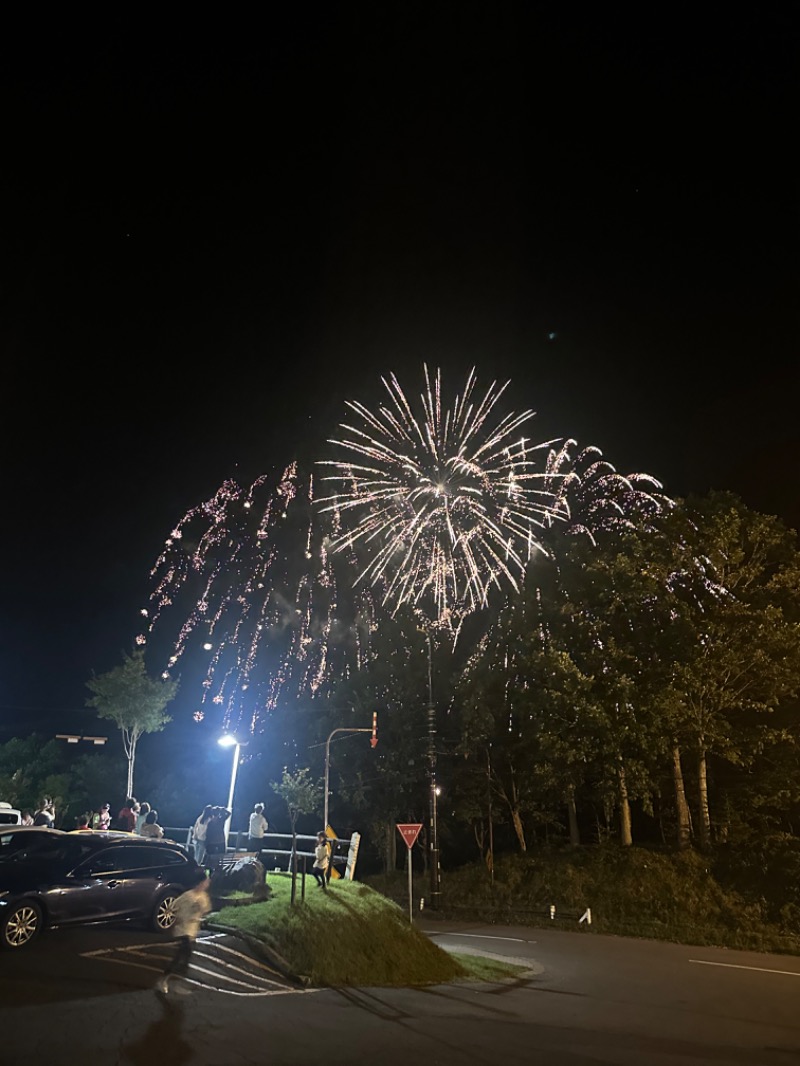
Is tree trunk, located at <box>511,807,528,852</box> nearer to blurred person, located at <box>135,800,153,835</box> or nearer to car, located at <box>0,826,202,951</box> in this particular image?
blurred person, located at <box>135,800,153,835</box>

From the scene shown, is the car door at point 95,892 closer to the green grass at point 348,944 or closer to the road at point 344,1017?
the road at point 344,1017

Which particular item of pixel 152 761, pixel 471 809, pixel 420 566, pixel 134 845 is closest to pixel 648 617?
pixel 420 566

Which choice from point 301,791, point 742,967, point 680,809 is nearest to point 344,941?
point 742,967

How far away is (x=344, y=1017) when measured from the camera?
966cm

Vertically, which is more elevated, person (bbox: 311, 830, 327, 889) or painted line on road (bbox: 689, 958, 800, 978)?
person (bbox: 311, 830, 327, 889)

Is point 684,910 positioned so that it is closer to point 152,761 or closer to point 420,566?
point 420,566

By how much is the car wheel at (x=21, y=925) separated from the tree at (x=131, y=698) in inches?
1287

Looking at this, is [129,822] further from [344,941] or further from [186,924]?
[344,941]

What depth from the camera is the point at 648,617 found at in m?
26.3

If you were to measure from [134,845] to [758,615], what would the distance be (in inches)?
825

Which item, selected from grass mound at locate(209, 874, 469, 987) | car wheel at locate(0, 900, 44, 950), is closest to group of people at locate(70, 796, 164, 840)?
grass mound at locate(209, 874, 469, 987)

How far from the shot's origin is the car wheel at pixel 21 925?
417 inches

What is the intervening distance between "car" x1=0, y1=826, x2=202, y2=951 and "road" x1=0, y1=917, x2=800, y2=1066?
1.18ft

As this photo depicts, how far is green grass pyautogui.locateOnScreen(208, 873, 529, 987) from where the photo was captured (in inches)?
483
